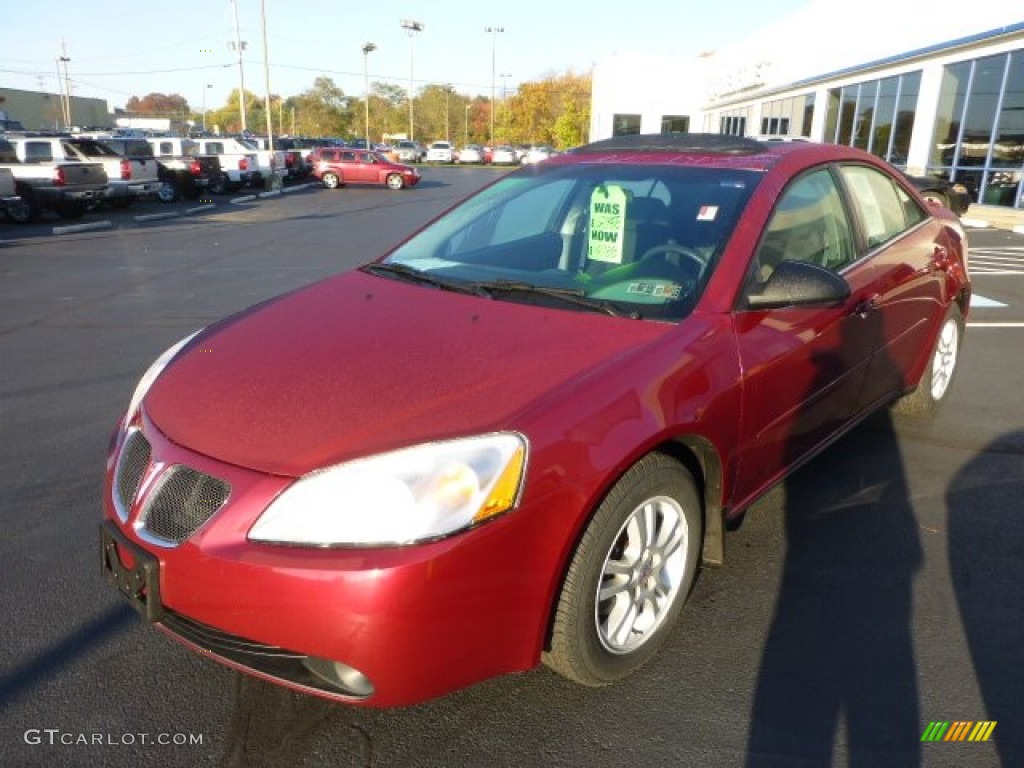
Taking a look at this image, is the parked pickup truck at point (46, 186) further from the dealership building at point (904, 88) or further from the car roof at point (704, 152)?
the dealership building at point (904, 88)

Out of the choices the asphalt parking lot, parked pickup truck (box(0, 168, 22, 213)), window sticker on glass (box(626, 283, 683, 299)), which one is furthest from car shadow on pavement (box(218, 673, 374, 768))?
parked pickup truck (box(0, 168, 22, 213))

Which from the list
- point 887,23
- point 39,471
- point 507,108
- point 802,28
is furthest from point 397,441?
point 507,108

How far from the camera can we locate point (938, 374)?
4.73 metres

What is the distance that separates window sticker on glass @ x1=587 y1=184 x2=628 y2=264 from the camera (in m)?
3.19

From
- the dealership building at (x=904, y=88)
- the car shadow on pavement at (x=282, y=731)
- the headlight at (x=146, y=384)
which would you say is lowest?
the car shadow on pavement at (x=282, y=731)

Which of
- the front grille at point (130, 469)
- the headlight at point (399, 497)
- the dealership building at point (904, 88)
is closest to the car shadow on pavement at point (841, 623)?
the headlight at point (399, 497)

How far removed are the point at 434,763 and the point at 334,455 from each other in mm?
895

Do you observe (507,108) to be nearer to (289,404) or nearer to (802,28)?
(802,28)

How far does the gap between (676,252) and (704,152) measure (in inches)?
26.9

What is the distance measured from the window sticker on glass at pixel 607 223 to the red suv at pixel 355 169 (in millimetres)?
28363

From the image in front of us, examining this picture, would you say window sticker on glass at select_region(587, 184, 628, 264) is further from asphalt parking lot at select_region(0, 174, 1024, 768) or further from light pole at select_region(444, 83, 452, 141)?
light pole at select_region(444, 83, 452, 141)

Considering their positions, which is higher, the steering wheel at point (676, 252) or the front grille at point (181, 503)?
the steering wheel at point (676, 252)

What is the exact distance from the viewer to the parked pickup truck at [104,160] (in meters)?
17.1

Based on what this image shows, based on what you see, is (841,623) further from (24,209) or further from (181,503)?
(24,209)
